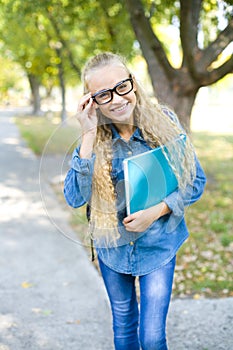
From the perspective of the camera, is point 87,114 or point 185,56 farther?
point 185,56

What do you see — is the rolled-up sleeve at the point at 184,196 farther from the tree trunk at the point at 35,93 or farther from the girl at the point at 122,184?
the tree trunk at the point at 35,93

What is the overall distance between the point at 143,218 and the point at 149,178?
0.18m

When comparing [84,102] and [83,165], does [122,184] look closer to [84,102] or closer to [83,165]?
[83,165]

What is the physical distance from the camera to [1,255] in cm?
468

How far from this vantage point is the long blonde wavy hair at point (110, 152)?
6.49 feet

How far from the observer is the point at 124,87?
1.98 meters

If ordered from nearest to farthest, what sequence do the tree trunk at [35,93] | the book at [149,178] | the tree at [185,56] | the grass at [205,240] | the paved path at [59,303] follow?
1. the book at [149,178]
2. the grass at [205,240]
3. the paved path at [59,303]
4. the tree at [185,56]
5. the tree trunk at [35,93]

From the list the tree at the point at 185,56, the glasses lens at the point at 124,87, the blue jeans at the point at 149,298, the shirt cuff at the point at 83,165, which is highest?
the tree at the point at 185,56

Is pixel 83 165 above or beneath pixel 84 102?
beneath

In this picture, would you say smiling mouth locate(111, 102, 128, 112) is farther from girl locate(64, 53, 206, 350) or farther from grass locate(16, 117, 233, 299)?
grass locate(16, 117, 233, 299)

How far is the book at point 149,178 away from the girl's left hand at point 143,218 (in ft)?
0.10

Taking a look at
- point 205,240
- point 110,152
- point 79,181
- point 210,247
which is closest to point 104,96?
point 110,152

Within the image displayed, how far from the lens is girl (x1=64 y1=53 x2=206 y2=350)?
195 cm

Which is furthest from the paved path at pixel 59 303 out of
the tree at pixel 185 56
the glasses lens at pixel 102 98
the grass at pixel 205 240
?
the tree at pixel 185 56
